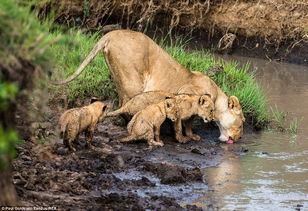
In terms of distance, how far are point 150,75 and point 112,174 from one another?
2725 millimetres

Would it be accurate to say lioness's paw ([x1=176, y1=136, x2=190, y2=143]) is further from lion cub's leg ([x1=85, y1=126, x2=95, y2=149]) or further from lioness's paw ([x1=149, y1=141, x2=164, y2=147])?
lion cub's leg ([x1=85, y1=126, x2=95, y2=149])

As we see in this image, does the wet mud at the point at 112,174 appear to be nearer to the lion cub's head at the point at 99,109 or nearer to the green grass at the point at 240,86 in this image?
the lion cub's head at the point at 99,109

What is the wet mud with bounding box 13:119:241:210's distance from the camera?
5844mm

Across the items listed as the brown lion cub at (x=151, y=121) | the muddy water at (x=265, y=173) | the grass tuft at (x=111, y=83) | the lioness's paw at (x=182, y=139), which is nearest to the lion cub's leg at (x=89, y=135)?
the brown lion cub at (x=151, y=121)

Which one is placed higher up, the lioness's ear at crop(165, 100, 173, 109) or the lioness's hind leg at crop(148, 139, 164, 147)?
the lioness's ear at crop(165, 100, 173, 109)

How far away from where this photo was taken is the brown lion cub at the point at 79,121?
7.31 meters

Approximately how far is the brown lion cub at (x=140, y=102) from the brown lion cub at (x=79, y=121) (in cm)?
102

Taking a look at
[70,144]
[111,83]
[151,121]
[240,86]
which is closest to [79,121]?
[70,144]

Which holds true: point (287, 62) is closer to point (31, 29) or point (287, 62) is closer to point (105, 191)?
point (105, 191)

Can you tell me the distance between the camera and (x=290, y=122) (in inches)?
396

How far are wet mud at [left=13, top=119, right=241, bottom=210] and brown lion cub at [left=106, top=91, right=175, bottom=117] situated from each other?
29 centimetres

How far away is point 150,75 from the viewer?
30.7 ft

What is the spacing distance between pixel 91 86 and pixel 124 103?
855mm

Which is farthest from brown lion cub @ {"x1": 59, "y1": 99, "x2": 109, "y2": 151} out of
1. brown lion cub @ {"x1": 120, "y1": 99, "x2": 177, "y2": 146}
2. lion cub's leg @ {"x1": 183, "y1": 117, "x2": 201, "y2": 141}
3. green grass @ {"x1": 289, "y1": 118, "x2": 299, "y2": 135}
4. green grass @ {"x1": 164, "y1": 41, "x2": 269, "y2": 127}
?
green grass @ {"x1": 289, "y1": 118, "x2": 299, "y2": 135}
